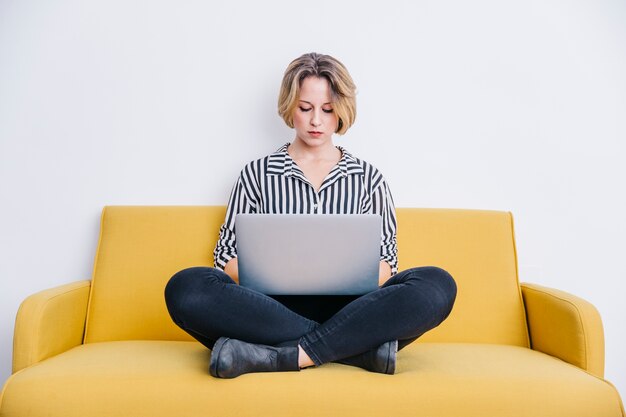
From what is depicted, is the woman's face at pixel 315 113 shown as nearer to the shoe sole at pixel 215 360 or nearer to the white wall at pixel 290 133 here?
the white wall at pixel 290 133

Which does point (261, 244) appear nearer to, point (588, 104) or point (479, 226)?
point (479, 226)

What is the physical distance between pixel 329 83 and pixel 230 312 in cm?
98

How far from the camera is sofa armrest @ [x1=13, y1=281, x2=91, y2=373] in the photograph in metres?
1.78

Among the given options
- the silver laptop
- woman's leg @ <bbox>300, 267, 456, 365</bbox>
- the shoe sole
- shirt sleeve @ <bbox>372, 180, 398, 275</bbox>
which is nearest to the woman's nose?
shirt sleeve @ <bbox>372, 180, 398, 275</bbox>

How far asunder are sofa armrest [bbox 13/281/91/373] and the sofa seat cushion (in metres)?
Answer: 0.16

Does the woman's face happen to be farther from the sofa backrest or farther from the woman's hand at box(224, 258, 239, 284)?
the woman's hand at box(224, 258, 239, 284)

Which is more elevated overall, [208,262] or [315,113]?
[315,113]

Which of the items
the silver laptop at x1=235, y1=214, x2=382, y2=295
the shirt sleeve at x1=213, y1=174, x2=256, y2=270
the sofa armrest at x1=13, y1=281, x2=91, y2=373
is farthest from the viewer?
the shirt sleeve at x1=213, y1=174, x2=256, y2=270

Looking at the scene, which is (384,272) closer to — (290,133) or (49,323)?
(290,133)

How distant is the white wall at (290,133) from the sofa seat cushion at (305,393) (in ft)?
3.25

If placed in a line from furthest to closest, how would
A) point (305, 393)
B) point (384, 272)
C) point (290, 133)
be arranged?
point (290, 133), point (384, 272), point (305, 393)

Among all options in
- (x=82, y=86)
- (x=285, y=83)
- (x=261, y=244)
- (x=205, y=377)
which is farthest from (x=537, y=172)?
(x=82, y=86)

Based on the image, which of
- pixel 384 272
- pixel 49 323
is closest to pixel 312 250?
pixel 384 272

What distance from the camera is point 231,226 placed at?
2.22 metres
